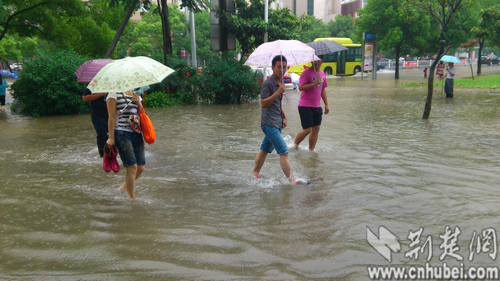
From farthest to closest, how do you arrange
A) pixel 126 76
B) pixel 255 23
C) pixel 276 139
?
pixel 255 23 → pixel 276 139 → pixel 126 76

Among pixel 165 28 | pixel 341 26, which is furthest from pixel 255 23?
pixel 341 26

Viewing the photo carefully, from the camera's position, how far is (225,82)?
1644 centimetres

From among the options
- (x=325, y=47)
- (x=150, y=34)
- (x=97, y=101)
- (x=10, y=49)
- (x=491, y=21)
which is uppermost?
(x=150, y=34)

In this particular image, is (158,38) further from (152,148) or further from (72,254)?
(72,254)

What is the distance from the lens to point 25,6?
1596cm

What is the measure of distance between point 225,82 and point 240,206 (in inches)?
469

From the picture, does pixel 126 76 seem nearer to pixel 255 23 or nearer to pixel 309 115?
pixel 309 115

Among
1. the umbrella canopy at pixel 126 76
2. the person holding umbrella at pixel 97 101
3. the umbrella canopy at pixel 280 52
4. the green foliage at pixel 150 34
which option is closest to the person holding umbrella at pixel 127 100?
the umbrella canopy at pixel 126 76

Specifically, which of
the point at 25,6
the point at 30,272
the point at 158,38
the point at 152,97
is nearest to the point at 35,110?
the point at 152,97

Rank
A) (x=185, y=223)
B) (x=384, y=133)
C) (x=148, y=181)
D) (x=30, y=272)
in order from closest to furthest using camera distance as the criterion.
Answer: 1. (x=30, y=272)
2. (x=185, y=223)
3. (x=148, y=181)
4. (x=384, y=133)

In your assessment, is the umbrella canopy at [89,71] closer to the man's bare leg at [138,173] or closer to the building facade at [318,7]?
the man's bare leg at [138,173]

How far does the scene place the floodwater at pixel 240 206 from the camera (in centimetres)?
351

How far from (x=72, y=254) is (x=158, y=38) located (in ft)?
150

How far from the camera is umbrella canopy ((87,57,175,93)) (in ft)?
14.3
